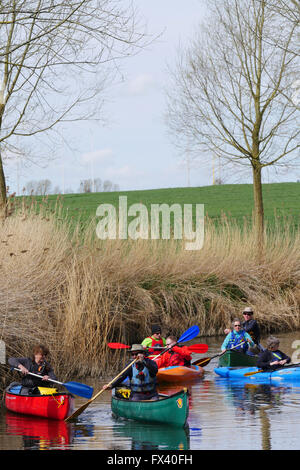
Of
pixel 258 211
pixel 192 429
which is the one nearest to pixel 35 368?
pixel 192 429

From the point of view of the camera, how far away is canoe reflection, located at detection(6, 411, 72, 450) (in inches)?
358

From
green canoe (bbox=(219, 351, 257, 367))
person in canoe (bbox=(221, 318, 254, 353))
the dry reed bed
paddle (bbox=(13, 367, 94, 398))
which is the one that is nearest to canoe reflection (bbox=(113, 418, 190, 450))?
paddle (bbox=(13, 367, 94, 398))

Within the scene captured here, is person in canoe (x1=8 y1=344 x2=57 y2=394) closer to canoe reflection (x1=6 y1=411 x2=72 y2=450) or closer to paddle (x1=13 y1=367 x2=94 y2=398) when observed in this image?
paddle (x1=13 y1=367 x2=94 y2=398)

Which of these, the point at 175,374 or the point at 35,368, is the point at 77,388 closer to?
the point at 35,368

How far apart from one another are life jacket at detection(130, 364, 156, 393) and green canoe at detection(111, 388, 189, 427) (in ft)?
1.20

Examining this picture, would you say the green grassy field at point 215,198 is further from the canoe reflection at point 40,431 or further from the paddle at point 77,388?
the canoe reflection at point 40,431

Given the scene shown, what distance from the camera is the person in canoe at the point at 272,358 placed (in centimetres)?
1336

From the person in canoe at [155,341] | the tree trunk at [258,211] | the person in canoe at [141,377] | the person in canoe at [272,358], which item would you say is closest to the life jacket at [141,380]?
the person in canoe at [141,377]

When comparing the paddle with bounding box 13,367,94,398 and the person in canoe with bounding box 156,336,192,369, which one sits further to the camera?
the person in canoe with bounding box 156,336,192,369

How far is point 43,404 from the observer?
10422mm

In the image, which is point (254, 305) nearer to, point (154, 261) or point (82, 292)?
point (154, 261)

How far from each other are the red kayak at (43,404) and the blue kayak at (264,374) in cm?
396

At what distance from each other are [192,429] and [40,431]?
1.91 metres

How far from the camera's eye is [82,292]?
13.3 meters
